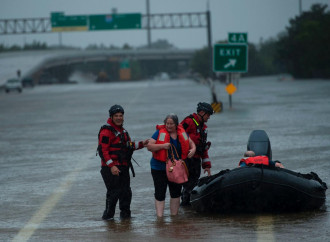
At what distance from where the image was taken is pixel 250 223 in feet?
30.7

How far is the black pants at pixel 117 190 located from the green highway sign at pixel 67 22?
87452 millimetres

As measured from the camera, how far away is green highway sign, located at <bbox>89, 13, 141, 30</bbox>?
9719 cm

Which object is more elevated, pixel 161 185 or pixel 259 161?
pixel 259 161

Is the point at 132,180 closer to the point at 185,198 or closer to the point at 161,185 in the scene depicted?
the point at 185,198

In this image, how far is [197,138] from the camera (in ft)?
35.4

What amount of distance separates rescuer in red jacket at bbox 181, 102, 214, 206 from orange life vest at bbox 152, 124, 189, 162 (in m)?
0.69

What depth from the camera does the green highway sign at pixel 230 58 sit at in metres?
34.0

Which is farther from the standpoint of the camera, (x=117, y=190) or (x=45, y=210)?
(x=45, y=210)

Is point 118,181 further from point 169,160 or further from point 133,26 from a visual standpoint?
point 133,26

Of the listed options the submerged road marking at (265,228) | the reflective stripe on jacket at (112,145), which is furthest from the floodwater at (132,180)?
the reflective stripe on jacket at (112,145)

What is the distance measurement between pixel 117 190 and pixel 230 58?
24838 millimetres

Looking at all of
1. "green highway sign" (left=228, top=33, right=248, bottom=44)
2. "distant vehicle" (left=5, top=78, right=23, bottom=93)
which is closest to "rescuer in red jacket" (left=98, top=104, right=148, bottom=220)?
"green highway sign" (left=228, top=33, right=248, bottom=44)

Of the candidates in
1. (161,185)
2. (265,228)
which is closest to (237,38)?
(161,185)

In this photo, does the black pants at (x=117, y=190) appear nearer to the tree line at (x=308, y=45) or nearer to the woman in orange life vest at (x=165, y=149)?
the woman in orange life vest at (x=165, y=149)
